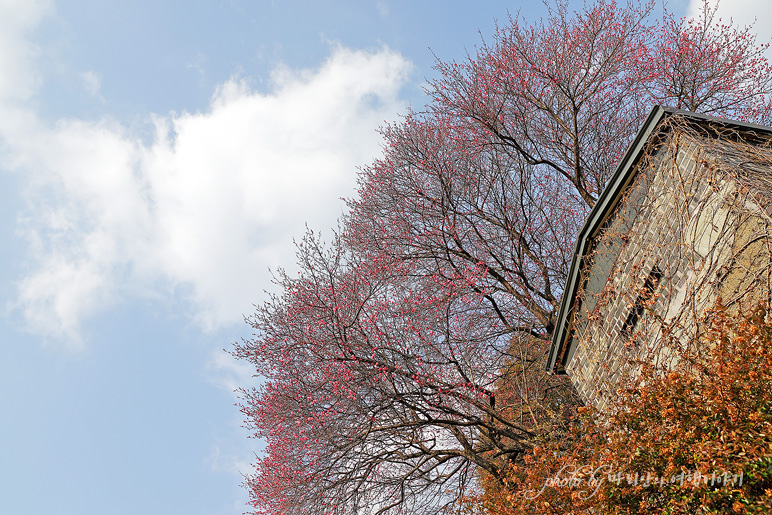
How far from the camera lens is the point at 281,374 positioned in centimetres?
1145

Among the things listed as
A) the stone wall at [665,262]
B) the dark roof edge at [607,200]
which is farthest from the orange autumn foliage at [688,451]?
the dark roof edge at [607,200]

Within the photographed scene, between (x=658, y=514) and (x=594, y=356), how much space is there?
3.77m

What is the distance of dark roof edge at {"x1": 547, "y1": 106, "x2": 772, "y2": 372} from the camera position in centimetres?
708

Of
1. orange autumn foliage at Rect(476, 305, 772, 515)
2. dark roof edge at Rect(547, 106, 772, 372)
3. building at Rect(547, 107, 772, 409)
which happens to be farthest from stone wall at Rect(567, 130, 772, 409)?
orange autumn foliage at Rect(476, 305, 772, 515)

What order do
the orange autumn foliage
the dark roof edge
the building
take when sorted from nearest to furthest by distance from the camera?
the orange autumn foliage
the building
the dark roof edge

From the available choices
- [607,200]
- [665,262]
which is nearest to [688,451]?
[665,262]

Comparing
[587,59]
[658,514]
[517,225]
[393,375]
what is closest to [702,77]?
[587,59]

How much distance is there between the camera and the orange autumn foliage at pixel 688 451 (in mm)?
4234

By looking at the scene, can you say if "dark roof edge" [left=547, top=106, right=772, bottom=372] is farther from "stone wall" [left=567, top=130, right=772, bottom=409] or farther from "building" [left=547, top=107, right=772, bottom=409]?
"stone wall" [left=567, top=130, right=772, bottom=409]

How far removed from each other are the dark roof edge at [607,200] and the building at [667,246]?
16mm

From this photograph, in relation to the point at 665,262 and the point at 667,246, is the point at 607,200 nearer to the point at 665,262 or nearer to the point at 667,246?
the point at 667,246

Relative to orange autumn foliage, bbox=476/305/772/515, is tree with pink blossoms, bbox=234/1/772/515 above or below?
above

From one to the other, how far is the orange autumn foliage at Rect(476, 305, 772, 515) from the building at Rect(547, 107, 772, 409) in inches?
31.2

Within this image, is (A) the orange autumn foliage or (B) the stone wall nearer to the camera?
(A) the orange autumn foliage
